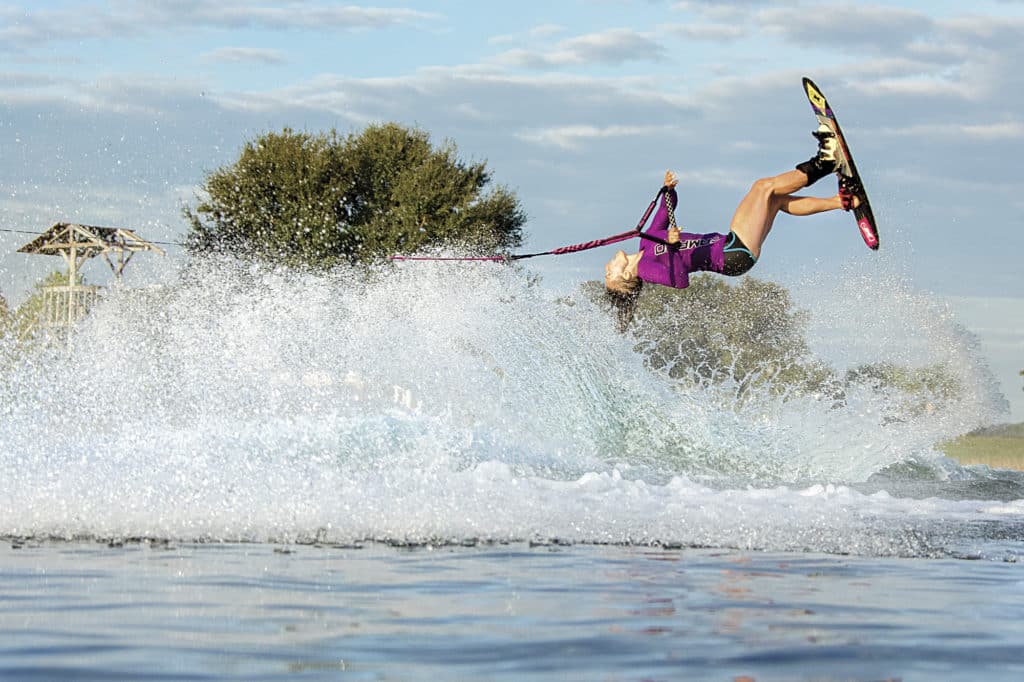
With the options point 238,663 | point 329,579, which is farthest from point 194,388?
point 238,663

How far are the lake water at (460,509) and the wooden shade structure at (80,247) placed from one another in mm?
18138

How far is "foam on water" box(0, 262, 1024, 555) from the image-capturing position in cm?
789

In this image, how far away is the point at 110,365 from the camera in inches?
553

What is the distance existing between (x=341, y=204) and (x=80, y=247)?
355 inches

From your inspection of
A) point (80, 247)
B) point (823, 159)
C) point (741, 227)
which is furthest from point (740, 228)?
point (80, 247)

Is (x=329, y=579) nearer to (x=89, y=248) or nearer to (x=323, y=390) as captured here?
(x=323, y=390)

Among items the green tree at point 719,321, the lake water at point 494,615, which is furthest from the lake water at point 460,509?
the green tree at point 719,321

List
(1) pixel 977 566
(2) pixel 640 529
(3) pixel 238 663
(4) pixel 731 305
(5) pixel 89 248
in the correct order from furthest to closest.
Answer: (4) pixel 731 305, (5) pixel 89 248, (2) pixel 640 529, (1) pixel 977 566, (3) pixel 238 663

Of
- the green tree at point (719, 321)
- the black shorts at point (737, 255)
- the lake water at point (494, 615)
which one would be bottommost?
the lake water at point (494, 615)

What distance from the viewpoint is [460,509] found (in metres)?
8.16

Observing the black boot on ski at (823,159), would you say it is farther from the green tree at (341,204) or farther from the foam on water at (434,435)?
the green tree at (341,204)

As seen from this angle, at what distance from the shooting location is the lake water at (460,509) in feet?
13.8

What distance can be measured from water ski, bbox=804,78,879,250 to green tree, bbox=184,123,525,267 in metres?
29.6

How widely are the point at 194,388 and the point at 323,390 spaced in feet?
4.14
